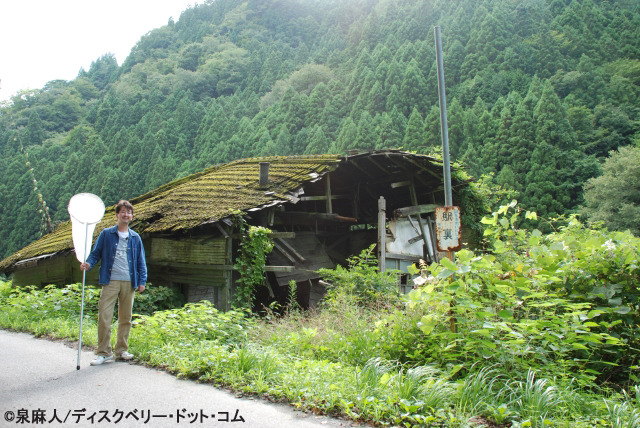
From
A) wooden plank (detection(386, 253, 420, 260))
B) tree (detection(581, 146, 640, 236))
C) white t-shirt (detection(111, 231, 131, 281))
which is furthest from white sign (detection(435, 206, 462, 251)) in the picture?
tree (detection(581, 146, 640, 236))

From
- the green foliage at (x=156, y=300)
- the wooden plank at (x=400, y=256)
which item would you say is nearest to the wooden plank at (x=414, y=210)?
the wooden plank at (x=400, y=256)

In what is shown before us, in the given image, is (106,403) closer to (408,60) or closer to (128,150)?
(128,150)

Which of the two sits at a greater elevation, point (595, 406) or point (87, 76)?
point (87, 76)

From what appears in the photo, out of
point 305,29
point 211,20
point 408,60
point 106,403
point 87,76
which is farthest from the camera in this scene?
point 211,20

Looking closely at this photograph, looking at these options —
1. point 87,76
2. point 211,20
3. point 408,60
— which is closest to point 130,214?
point 408,60

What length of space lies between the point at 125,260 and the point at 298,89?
67817 millimetres

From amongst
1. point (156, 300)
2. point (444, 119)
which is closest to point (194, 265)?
point (156, 300)

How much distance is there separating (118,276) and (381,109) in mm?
49875

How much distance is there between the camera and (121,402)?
4121 millimetres

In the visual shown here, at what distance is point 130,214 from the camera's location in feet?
19.1

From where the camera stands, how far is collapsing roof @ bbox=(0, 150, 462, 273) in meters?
11.1

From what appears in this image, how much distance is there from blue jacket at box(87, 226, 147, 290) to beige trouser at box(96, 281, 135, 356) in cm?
11

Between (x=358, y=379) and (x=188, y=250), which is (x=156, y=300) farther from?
(x=358, y=379)

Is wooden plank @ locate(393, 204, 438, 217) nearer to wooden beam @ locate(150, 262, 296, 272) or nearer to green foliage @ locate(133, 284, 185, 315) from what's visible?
wooden beam @ locate(150, 262, 296, 272)
